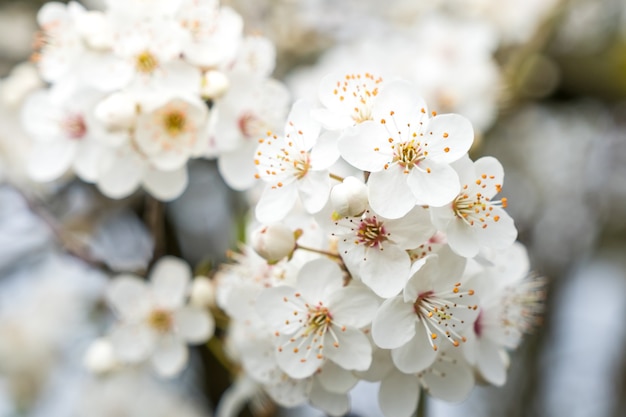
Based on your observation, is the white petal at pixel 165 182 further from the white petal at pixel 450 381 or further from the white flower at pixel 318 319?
the white petal at pixel 450 381

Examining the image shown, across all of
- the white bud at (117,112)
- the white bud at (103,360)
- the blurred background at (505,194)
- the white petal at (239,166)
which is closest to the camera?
the white bud at (117,112)

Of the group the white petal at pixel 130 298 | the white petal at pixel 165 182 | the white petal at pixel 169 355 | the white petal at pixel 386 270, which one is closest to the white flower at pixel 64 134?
the white petal at pixel 165 182

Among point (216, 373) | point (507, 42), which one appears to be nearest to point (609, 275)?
point (507, 42)

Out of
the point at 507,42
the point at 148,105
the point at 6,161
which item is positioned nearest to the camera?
the point at 148,105

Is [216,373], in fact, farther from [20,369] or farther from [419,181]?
[419,181]

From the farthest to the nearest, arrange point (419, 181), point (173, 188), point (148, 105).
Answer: point (173, 188), point (148, 105), point (419, 181)

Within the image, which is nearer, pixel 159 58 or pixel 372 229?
pixel 372 229

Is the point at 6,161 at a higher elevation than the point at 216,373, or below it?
higher
